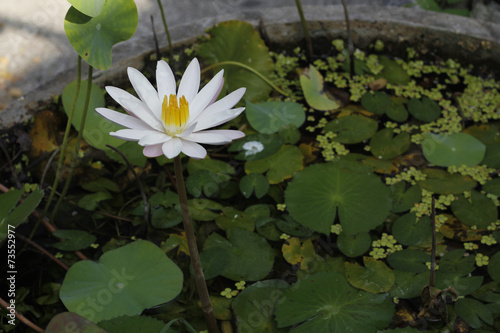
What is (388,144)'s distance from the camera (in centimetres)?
163

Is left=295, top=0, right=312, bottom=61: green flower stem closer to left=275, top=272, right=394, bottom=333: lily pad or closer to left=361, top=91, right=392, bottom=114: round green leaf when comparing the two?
left=361, top=91, right=392, bottom=114: round green leaf

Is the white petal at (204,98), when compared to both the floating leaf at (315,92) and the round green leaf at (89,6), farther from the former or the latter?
the floating leaf at (315,92)

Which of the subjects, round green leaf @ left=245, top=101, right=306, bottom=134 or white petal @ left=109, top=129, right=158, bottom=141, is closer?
white petal @ left=109, top=129, right=158, bottom=141

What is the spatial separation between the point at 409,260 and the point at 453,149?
461 millimetres

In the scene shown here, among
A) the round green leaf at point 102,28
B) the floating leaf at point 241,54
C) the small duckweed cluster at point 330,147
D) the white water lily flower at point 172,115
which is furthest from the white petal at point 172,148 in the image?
the floating leaf at point 241,54

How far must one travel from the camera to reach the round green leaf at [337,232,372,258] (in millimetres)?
1328

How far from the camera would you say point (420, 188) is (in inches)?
58.9

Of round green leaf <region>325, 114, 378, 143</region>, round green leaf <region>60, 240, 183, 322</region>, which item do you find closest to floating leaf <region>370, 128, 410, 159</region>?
round green leaf <region>325, 114, 378, 143</region>

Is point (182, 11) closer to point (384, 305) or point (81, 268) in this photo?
point (81, 268)

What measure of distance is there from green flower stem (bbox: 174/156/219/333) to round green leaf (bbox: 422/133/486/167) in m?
0.88

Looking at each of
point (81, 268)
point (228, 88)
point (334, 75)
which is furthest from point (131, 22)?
point (334, 75)

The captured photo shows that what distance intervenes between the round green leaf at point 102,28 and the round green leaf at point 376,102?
941 mm

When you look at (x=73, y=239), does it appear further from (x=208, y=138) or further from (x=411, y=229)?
(x=411, y=229)

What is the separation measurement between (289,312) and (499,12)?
6.07 ft
